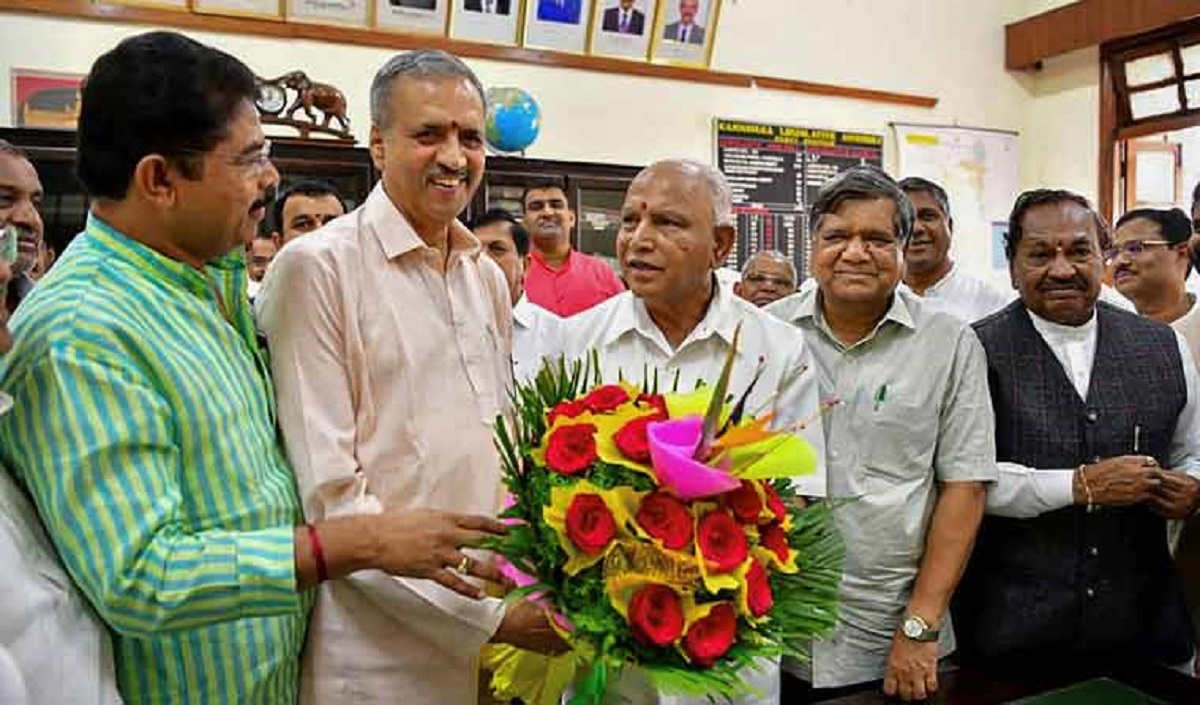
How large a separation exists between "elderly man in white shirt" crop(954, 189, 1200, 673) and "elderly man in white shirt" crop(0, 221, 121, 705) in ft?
5.08

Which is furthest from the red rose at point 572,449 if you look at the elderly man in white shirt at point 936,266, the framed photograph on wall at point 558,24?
the framed photograph on wall at point 558,24

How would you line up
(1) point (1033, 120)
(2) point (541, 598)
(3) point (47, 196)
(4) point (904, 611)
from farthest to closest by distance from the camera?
(1) point (1033, 120), (3) point (47, 196), (4) point (904, 611), (2) point (541, 598)

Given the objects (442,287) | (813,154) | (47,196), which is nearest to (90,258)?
(442,287)

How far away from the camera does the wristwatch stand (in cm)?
184

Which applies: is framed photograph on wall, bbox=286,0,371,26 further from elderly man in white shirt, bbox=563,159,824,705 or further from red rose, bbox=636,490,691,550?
red rose, bbox=636,490,691,550

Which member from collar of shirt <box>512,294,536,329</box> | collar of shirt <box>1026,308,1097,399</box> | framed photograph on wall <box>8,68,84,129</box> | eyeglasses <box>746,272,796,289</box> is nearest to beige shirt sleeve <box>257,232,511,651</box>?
collar of shirt <box>1026,308,1097,399</box>

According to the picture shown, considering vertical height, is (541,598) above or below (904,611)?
above

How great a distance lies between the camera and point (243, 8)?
509cm

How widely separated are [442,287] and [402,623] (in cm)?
50

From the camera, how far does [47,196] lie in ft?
13.7

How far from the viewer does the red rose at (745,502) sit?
1.19 meters

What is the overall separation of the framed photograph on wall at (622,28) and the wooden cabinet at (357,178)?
83 cm

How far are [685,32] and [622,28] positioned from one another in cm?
41

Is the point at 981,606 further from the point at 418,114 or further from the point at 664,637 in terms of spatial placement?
the point at 418,114
